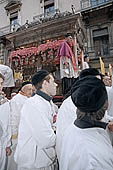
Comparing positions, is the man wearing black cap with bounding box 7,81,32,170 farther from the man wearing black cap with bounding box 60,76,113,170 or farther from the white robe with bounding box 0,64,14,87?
the man wearing black cap with bounding box 60,76,113,170

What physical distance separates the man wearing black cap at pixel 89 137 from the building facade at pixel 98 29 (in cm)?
1210

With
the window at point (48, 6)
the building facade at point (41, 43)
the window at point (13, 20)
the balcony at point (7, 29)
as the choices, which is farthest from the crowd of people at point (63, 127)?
the window at point (13, 20)

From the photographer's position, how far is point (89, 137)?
854 mm

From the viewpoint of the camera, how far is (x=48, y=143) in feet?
4.73

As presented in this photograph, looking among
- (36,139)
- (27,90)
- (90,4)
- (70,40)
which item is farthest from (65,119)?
(90,4)

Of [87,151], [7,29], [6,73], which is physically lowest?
[87,151]

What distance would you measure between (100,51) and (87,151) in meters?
13.4

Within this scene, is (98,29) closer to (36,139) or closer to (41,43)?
(41,43)

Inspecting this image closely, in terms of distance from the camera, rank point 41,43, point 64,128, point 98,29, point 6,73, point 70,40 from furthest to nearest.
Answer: point 98,29 < point 41,43 < point 70,40 < point 6,73 < point 64,128

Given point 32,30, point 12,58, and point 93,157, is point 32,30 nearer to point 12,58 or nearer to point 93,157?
point 12,58

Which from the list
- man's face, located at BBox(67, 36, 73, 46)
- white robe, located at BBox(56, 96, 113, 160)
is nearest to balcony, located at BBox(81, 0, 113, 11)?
man's face, located at BBox(67, 36, 73, 46)

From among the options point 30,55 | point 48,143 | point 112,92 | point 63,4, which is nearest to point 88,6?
point 63,4

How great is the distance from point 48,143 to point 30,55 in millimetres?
4912

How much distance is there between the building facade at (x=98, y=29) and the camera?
12367mm
